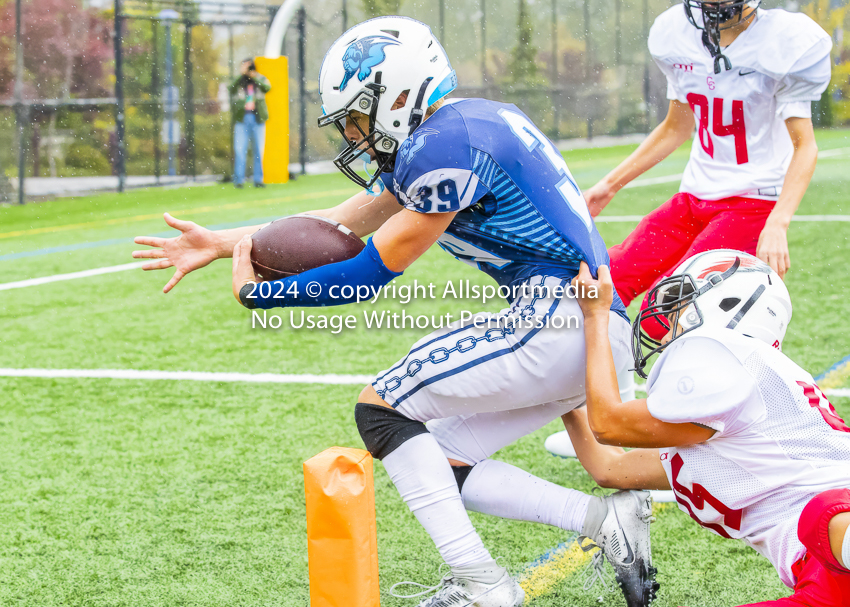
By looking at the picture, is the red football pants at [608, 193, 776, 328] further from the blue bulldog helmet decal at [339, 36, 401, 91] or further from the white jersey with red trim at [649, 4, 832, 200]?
the blue bulldog helmet decal at [339, 36, 401, 91]

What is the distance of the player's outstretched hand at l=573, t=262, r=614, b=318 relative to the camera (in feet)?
7.89

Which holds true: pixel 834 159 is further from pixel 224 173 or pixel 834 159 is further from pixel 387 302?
pixel 387 302

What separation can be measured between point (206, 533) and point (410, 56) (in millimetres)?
1704

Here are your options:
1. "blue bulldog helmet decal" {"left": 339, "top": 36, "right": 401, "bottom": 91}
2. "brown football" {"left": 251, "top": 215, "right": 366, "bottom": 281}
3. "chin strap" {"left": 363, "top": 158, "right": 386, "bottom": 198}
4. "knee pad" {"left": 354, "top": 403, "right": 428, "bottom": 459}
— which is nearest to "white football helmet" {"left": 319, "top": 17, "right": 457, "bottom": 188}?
"blue bulldog helmet decal" {"left": 339, "top": 36, "right": 401, "bottom": 91}

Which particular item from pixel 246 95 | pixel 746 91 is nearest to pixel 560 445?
pixel 746 91

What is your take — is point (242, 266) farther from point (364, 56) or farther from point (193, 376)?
point (193, 376)

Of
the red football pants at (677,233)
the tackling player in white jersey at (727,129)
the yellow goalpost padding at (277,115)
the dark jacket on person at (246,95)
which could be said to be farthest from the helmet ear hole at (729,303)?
the dark jacket on person at (246,95)

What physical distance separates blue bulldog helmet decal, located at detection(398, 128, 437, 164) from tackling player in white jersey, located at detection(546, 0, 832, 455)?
4.05 ft

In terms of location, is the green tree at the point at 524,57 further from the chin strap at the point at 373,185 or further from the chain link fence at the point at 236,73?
the chin strap at the point at 373,185

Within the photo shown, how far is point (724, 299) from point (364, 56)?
3.62 ft

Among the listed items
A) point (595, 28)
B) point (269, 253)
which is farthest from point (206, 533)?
point (595, 28)

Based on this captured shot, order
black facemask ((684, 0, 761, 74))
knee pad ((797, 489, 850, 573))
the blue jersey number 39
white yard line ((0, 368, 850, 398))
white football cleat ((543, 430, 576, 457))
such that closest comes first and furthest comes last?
knee pad ((797, 489, 850, 573)), the blue jersey number 39, black facemask ((684, 0, 761, 74)), white football cleat ((543, 430, 576, 457)), white yard line ((0, 368, 850, 398))

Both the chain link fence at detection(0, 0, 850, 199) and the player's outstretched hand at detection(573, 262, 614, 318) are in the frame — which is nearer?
the player's outstretched hand at detection(573, 262, 614, 318)

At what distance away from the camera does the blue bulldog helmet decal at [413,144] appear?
2305mm
